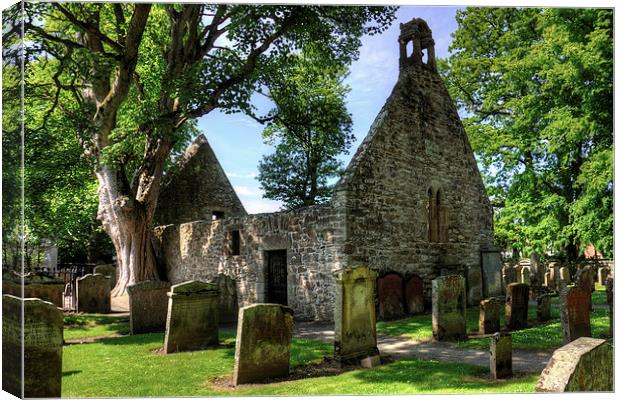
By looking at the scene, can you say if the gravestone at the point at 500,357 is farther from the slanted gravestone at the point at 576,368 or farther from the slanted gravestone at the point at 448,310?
the slanted gravestone at the point at 448,310

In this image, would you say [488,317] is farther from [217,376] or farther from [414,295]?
[217,376]

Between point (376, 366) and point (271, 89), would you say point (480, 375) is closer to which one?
point (376, 366)

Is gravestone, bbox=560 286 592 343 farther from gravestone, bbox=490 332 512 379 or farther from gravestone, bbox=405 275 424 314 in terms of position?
gravestone, bbox=405 275 424 314

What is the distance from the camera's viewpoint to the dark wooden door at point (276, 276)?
12719 mm

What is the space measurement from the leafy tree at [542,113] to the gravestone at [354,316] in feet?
13.3

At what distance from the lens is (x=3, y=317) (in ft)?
17.3

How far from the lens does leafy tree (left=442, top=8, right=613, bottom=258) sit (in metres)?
8.24

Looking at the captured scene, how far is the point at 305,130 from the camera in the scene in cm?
1806

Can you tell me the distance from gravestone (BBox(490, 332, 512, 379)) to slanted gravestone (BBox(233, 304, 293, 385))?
8.47 feet

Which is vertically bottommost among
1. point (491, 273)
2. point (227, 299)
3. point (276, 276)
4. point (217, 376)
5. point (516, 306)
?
point (217, 376)

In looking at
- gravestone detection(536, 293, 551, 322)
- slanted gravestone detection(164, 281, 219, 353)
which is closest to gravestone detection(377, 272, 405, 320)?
gravestone detection(536, 293, 551, 322)

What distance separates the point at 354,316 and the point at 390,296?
15.4 feet

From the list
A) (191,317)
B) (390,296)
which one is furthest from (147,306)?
(390,296)

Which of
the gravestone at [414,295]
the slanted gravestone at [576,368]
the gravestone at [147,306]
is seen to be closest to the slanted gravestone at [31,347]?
the slanted gravestone at [576,368]
